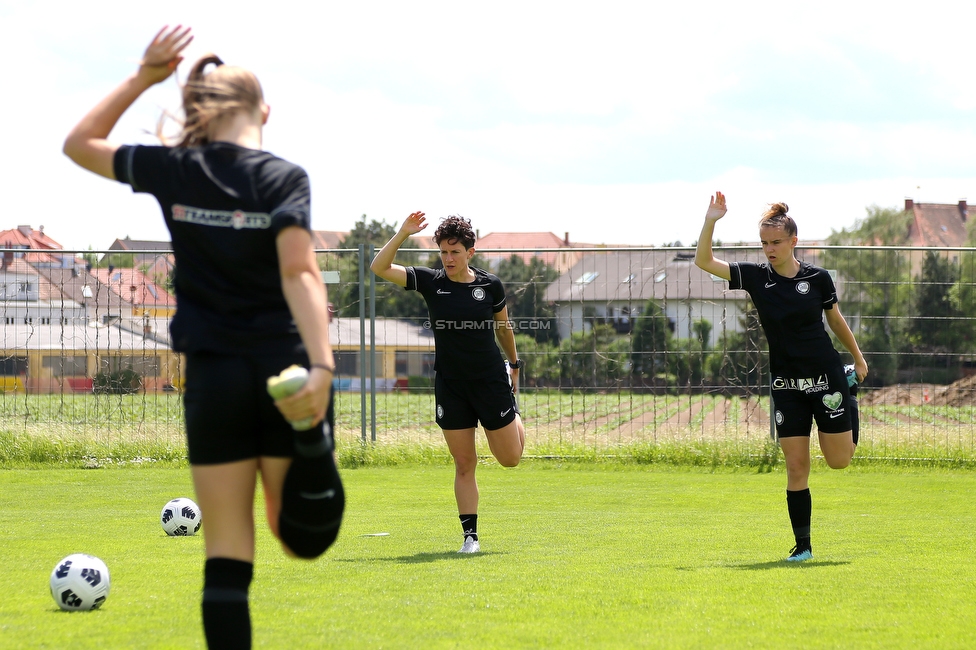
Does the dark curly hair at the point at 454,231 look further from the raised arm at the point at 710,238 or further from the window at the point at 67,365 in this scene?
the window at the point at 67,365

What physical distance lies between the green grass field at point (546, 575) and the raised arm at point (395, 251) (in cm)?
188

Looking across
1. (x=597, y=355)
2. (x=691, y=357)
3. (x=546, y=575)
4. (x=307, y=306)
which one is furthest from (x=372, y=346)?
(x=307, y=306)

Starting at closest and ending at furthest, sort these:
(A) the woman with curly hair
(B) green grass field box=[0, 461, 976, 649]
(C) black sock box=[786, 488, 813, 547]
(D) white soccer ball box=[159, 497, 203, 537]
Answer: (B) green grass field box=[0, 461, 976, 649] < (C) black sock box=[786, 488, 813, 547] < (A) the woman with curly hair < (D) white soccer ball box=[159, 497, 203, 537]

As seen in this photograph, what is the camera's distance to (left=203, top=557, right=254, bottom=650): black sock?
2.94 metres

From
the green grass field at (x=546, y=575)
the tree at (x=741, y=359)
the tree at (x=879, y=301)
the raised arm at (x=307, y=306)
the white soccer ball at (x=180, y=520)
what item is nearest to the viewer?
the raised arm at (x=307, y=306)

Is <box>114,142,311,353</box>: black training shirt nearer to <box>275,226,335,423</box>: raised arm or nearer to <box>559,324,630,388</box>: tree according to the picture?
<box>275,226,335,423</box>: raised arm

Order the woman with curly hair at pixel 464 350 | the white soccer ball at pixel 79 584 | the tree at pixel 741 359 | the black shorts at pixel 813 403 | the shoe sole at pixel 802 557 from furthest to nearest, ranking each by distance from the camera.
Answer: the tree at pixel 741 359, the woman with curly hair at pixel 464 350, the black shorts at pixel 813 403, the shoe sole at pixel 802 557, the white soccer ball at pixel 79 584

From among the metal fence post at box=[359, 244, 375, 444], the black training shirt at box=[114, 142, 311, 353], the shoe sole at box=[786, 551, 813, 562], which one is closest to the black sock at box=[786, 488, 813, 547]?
the shoe sole at box=[786, 551, 813, 562]

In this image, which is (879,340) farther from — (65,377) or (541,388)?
(65,377)

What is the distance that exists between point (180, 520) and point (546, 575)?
3.15 meters

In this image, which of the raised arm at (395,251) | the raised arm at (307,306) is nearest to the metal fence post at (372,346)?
the raised arm at (395,251)

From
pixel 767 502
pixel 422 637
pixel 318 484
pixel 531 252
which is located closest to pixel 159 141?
pixel 318 484

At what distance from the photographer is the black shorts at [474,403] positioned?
7.30 meters

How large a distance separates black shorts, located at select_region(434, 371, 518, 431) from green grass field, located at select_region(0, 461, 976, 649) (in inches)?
34.2
